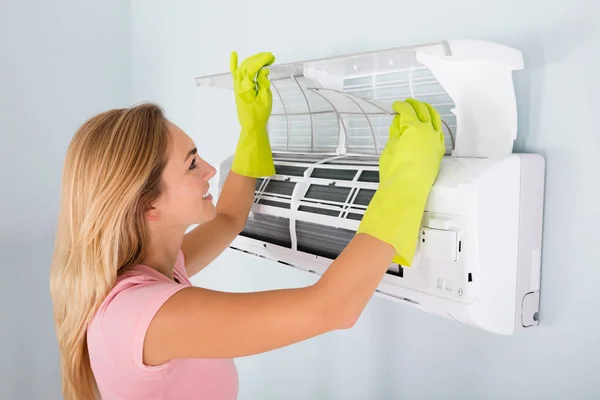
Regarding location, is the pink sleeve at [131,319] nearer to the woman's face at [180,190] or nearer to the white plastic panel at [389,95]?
the woman's face at [180,190]

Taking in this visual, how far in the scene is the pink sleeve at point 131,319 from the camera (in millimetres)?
904

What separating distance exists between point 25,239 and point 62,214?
1052mm

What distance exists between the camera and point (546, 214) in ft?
3.18

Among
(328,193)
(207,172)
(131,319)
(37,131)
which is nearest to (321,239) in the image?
(328,193)

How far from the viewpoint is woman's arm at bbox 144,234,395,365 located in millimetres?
860

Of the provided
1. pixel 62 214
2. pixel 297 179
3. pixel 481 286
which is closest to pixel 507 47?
pixel 481 286

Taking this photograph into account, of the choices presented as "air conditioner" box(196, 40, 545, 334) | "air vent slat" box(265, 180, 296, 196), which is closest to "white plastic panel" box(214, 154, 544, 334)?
"air conditioner" box(196, 40, 545, 334)

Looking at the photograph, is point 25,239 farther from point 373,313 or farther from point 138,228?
point 373,313

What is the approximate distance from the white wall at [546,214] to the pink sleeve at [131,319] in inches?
20.3

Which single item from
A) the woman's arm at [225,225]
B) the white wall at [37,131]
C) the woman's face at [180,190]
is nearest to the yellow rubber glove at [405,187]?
the woman's face at [180,190]

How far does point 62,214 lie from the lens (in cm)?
105

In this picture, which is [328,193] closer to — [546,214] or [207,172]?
[207,172]

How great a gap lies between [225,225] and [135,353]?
0.45 m

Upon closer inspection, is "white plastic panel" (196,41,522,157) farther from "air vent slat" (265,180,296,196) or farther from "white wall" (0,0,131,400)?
"white wall" (0,0,131,400)
